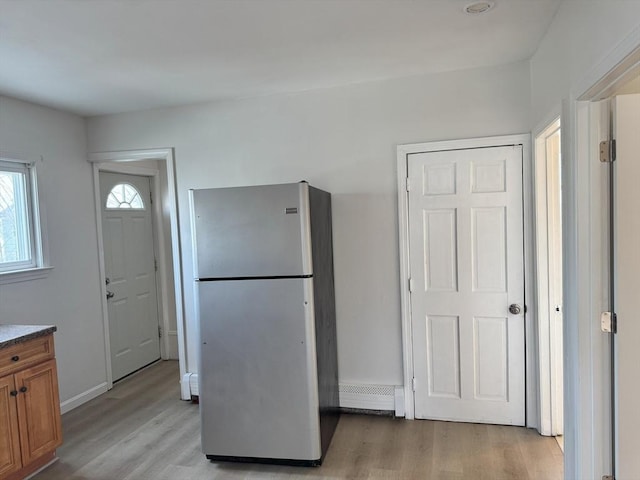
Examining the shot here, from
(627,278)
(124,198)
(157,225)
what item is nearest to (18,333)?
(124,198)

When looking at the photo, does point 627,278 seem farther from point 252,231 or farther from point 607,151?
point 252,231

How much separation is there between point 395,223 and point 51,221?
2716 millimetres

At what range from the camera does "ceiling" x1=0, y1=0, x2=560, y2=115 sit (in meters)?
1.93

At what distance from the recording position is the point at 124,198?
436cm

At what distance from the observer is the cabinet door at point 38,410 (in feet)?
8.13

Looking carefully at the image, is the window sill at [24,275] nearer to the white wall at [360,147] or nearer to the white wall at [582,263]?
the white wall at [360,147]

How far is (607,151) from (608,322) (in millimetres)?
704

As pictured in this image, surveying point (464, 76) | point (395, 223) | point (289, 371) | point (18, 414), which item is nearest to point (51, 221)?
point (18, 414)

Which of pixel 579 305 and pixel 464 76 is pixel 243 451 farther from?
pixel 464 76

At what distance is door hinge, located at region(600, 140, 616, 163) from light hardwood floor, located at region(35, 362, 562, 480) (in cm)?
176

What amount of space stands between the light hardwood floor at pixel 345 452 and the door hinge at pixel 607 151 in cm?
176

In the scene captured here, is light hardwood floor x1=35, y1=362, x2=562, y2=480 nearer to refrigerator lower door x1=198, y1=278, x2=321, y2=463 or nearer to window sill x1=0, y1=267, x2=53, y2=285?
refrigerator lower door x1=198, y1=278, x2=321, y2=463

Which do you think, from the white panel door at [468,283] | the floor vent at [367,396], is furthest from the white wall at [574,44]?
the floor vent at [367,396]

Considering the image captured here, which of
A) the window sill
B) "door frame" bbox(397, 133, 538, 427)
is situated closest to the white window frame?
the window sill
